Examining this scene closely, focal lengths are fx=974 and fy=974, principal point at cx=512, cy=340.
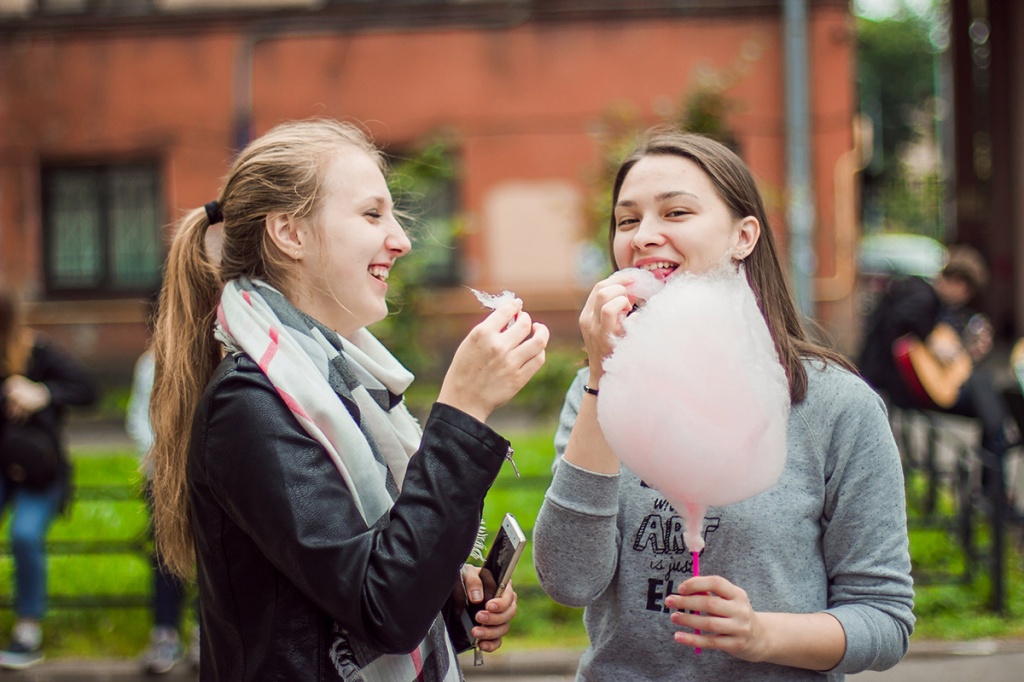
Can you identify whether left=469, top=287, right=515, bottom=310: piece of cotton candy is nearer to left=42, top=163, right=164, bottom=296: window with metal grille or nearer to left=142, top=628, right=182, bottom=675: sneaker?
left=142, top=628, right=182, bottom=675: sneaker

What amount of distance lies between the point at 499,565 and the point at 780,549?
0.56m

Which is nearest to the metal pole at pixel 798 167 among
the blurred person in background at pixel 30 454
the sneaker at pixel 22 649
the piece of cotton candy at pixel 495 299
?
the blurred person in background at pixel 30 454

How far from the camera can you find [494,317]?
166 cm

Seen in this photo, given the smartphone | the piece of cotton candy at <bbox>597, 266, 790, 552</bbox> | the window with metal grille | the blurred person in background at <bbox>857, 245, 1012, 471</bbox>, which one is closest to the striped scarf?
the smartphone

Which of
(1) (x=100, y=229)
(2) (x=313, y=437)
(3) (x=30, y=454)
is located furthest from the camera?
(1) (x=100, y=229)

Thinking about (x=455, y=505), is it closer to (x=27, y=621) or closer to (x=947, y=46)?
(x=27, y=621)

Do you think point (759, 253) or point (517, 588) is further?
point (517, 588)

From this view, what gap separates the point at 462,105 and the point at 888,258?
17829mm

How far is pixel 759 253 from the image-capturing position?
1.99 metres

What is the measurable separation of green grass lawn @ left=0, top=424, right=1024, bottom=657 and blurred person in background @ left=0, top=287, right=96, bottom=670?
1.00 feet

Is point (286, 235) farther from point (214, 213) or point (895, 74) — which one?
point (895, 74)

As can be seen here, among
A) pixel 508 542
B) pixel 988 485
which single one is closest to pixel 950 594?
pixel 988 485

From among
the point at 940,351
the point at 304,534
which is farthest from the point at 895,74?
the point at 304,534

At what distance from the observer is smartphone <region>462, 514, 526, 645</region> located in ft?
6.28
